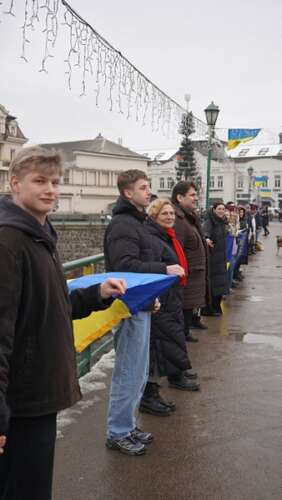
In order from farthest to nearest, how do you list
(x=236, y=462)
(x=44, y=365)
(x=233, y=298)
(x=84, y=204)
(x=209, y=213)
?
(x=84, y=204) < (x=233, y=298) < (x=209, y=213) < (x=236, y=462) < (x=44, y=365)

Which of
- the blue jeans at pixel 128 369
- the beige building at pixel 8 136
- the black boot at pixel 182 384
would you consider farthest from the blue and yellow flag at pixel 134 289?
the beige building at pixel 8 136

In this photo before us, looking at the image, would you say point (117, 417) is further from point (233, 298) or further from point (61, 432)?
point (233, 298)

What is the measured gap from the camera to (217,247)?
8.83 meters

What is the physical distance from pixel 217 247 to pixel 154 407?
4.50 m

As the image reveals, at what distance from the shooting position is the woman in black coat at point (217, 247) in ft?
28.9

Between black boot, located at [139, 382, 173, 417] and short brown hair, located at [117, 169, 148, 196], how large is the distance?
5.65 feet

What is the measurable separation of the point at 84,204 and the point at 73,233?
21.0 meters

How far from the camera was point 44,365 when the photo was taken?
7.08 ft

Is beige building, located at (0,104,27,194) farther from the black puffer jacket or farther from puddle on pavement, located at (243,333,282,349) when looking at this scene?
the black puffer jacket

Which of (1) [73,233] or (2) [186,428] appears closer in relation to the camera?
(2) [186,428]

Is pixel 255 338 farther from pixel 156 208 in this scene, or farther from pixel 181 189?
pixel 156 208

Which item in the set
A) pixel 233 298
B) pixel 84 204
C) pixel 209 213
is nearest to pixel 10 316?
pixel 209 213

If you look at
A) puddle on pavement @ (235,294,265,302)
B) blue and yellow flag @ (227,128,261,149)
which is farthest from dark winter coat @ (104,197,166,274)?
blue and yellow flag @ (227,128,261,149)

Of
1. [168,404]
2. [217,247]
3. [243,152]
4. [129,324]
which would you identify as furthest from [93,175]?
[129,324]
